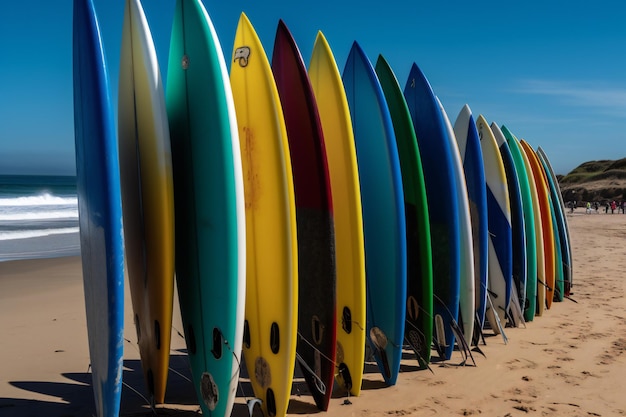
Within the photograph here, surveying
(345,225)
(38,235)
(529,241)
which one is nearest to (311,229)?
(345,225)

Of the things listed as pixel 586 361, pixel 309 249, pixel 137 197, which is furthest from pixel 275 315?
pixel 586 361

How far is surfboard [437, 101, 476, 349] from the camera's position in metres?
4.22

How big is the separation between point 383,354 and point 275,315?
1005mm

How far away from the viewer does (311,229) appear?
3.24 metres

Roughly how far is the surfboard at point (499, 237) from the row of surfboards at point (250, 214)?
3.90 feet

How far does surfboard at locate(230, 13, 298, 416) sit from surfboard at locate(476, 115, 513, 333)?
8.42ft

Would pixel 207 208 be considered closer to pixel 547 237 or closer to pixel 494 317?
pixel 494 317

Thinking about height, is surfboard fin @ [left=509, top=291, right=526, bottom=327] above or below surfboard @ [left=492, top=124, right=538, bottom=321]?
below

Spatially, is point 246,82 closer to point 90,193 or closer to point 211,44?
point 211,44

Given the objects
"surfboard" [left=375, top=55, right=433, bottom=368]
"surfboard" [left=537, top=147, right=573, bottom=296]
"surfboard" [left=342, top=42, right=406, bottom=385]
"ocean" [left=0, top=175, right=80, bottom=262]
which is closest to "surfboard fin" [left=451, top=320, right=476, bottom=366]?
"surfboard" [left=375, top=55, right=433, bottom=368]

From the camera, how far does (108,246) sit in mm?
2480

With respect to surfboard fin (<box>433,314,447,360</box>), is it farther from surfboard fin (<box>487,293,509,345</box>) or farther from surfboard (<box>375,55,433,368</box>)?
surfboard fin (<box>487,293,509,345</box>)

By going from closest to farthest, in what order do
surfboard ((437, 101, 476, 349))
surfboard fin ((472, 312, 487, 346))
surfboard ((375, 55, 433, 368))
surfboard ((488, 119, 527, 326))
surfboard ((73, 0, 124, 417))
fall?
surfboard ((73, 0, 124, 417)) → surfboard ((375, 55, 433, 368)) → surfboard ((437, 101, 476, 349)) → surfboard fin ((472, 312, 487, 346)) → surfboard ((488, 119, 527, 326))

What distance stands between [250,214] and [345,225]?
57cm
